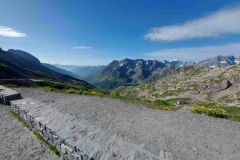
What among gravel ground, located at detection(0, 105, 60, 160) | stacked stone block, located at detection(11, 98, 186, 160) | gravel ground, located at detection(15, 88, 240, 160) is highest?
stacked stone block, located at detection(11, 98, 186, 160)

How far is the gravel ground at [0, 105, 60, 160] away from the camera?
23.8 feet

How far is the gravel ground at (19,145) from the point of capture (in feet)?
23.8

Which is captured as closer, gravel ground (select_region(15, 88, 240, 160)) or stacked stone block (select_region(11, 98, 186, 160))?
stacked stone block (select_region(11, 98, 186, 160))

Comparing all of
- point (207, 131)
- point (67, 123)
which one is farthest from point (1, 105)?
point (207, 131)

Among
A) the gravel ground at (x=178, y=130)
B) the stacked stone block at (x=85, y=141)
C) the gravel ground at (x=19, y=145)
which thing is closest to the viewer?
the stacked stone block at (x=85, y=141)

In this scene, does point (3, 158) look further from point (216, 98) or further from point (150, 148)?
point (216, 98)

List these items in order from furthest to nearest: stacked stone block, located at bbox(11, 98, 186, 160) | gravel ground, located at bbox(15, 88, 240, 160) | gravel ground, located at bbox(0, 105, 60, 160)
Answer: gravel ground, located at bbox(15, 88, 240, 160), gravel ground, located at bbox(0, 105, 60, 160), stacked stone block, located at bbox(11, 98, 186, 160)

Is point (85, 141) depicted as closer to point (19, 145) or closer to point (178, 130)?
point (19, 145)

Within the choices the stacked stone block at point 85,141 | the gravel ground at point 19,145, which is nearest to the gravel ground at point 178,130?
the stacked stone block at point 85,141

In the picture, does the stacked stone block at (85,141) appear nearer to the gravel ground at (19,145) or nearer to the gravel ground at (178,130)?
the gravel ground at (19,145)

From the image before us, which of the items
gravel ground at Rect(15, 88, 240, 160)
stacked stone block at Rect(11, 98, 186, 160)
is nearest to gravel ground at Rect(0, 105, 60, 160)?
stacked stone block at Rect(11, 98, 186, 160)

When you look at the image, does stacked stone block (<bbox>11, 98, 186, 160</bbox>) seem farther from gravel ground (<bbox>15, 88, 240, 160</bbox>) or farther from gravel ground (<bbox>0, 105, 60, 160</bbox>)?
gravel ground (<bbox>15, 88, 240, 160</bbox>)

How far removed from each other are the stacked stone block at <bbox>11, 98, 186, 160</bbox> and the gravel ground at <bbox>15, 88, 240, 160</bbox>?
3765mm

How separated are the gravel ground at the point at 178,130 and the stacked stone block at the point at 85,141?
377 centimetres
